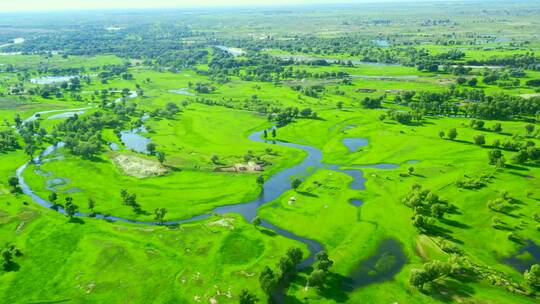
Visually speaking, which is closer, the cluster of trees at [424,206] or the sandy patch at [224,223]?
the cluster of trees at [424,206]

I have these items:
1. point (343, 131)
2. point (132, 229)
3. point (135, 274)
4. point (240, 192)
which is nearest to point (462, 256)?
point (240, 192)

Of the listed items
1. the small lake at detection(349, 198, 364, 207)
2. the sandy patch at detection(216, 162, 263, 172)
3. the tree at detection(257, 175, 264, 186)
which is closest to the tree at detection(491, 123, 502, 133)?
the small lake at detection(349, 198, 364, 207)

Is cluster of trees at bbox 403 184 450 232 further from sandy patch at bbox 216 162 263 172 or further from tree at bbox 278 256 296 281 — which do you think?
sandy patch at bbox 216 162 263 172

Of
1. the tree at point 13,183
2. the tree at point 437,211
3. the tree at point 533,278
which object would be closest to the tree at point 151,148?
the tree at point 13,183

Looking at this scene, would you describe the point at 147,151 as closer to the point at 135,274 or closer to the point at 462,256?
the point at 135,274

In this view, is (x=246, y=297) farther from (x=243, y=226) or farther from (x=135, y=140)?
(x=135, y=140)

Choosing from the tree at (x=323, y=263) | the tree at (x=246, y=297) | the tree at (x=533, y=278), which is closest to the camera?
the tree at (x=246, y=297)

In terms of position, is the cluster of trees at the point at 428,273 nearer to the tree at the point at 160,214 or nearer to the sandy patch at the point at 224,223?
the sandy patch at the point at 224,223
